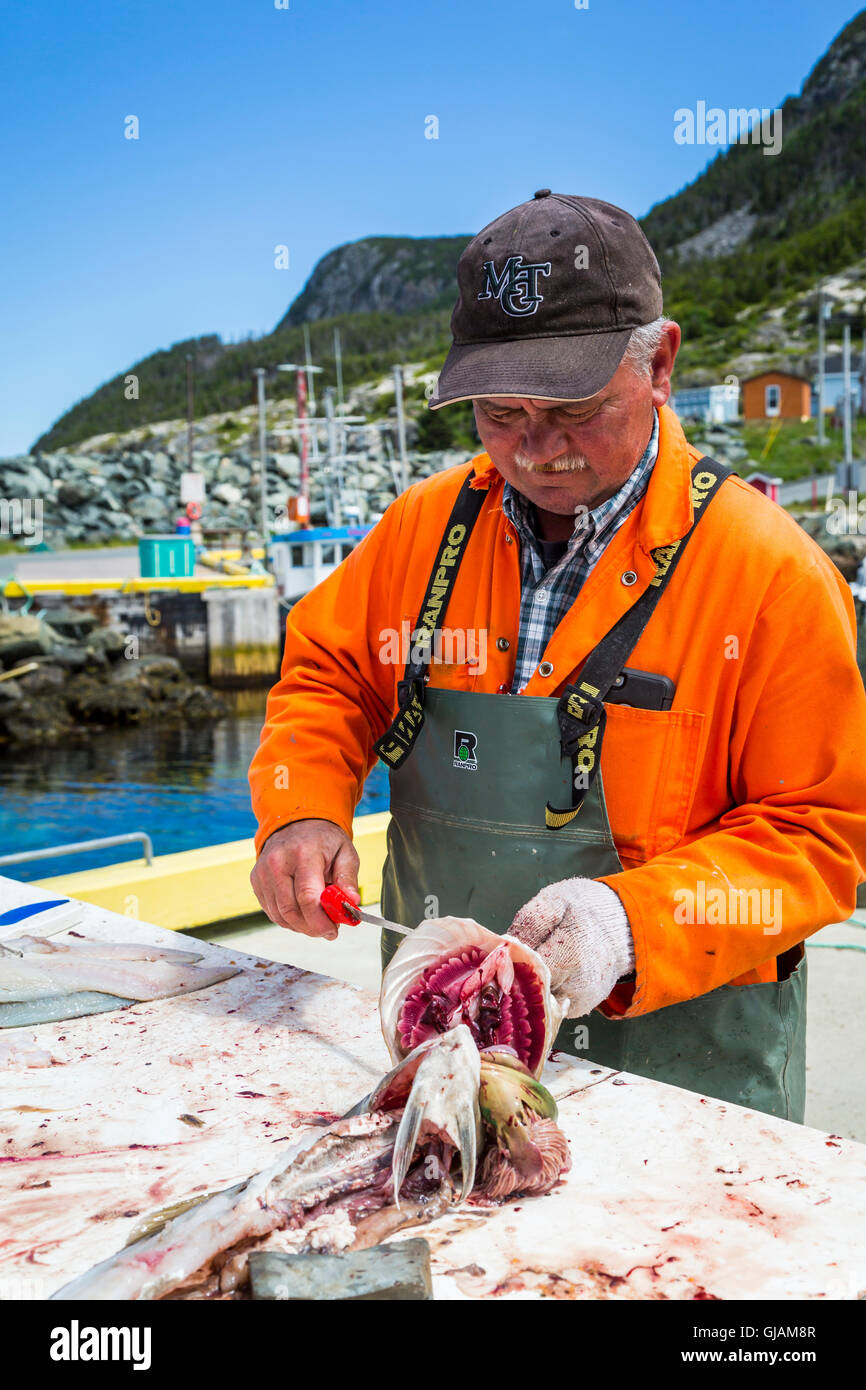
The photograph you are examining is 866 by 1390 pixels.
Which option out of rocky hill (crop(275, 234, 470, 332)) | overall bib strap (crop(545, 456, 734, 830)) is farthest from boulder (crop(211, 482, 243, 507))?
rocky hill (crop(275, 234, 470, 332))

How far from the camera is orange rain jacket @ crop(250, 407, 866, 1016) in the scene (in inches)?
69.1

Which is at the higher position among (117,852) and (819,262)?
(819,262)

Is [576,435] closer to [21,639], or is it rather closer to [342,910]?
[342,910]

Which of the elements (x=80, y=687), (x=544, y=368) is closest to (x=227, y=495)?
(x=80, y=687)

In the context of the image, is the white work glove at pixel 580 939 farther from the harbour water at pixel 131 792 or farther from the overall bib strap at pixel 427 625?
the harbour water at pixel 131 792

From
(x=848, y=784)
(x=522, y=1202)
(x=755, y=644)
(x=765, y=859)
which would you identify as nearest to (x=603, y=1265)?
(x=522, y=1202)

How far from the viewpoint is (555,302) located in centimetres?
184

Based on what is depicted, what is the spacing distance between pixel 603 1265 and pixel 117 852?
16.4 m

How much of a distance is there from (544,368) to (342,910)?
37.8 inches

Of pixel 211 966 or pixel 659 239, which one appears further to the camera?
pixel 659 239

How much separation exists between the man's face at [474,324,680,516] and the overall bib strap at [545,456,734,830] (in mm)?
Answer: 168

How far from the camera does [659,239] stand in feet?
344

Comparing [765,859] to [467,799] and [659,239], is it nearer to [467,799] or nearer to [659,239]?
[467,799]
